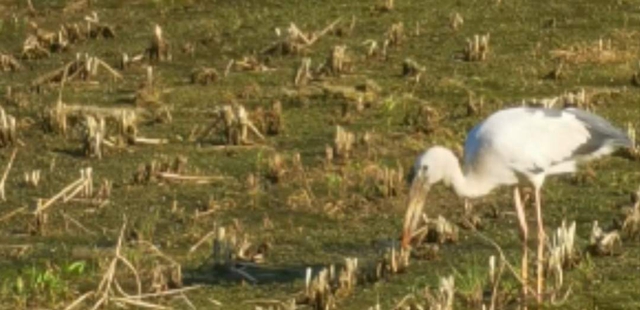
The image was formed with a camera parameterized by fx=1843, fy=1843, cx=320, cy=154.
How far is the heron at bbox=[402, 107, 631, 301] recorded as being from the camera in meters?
10.5

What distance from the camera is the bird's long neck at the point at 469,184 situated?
10.7m

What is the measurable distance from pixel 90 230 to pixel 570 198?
3.24 metres

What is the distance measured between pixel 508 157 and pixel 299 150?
3.76 m

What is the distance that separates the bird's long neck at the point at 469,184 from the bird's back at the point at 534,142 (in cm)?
4

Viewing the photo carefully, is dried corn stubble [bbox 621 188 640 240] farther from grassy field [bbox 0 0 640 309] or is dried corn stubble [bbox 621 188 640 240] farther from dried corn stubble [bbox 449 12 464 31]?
dried corn stubble [bbox 449 12 464 31]

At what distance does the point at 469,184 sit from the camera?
10734 millimetres

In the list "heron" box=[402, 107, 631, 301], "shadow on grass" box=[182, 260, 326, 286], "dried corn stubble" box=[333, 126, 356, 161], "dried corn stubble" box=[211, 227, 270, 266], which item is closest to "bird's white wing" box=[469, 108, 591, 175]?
"heron" box=[402, 107, 631, 301]

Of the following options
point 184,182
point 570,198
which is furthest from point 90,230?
point 570,198

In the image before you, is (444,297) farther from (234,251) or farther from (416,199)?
(234,251)

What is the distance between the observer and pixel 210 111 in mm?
15422

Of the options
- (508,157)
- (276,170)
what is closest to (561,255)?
(508,157)

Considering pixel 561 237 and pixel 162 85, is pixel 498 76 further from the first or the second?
pixel 561 237

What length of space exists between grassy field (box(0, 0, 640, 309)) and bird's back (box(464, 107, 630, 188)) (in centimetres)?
53

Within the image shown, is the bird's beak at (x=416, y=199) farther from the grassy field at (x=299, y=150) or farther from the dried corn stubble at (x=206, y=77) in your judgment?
the dried corn stubble at (x=206, y=77)
